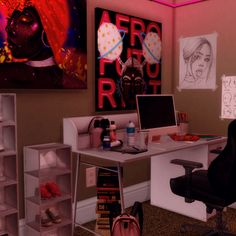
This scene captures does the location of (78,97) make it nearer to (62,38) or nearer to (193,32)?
(62,38)

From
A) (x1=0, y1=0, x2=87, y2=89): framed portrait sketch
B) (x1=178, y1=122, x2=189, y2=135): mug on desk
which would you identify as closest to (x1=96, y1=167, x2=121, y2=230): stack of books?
(x1=0, y1=0, x2=87, y2=89): framed portrait sketch

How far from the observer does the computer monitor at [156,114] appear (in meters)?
3.01

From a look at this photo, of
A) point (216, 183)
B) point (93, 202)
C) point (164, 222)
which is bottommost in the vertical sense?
point (164, 222)

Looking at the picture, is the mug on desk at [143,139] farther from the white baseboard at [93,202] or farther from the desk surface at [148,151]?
the white baseboard at [93,202]

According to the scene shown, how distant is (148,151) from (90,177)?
2.74ft

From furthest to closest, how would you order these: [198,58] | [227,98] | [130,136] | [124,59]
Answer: [198,58] < [227,98] < [124,59] < [130,136]

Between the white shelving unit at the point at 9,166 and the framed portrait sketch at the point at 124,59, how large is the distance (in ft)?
3.14

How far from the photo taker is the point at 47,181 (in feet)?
9.29

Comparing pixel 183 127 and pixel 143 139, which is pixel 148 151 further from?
pixel 183 127

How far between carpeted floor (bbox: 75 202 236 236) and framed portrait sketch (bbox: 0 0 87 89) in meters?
1.40

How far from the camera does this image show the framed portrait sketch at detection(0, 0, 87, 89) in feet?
8.22

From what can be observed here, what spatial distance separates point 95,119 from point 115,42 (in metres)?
0.89

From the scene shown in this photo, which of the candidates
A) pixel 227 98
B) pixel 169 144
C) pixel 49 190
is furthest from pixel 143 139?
pixel 227 98

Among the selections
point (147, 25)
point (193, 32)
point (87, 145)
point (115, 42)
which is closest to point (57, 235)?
point (87, 145)
